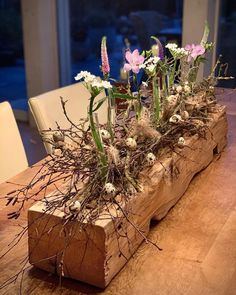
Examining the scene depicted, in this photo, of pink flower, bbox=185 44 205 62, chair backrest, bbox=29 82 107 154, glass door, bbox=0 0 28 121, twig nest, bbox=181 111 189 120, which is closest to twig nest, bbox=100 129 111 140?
twig nest, bbox=181 111 189 120

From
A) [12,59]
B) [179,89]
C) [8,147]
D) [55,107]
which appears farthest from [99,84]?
[12,59]

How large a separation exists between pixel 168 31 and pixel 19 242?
329cm

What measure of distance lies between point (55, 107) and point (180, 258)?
3.61 feet

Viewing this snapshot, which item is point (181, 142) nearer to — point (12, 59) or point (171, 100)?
point (171, 100)

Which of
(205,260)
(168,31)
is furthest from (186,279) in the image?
(168,31)

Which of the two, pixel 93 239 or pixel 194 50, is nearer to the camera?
pixel 93 239

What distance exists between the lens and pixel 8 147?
184 centimetres

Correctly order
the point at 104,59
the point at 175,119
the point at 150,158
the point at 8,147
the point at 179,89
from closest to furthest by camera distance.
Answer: the point at 104,59, the point at 150,158, the point at 175,119, the point at 179,89, the point at 8,147

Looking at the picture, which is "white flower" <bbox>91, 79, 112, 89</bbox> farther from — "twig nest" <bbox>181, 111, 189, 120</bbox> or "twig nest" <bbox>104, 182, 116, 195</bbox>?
"twig nest" <bbox>181, 111, 189, 120</bbox>

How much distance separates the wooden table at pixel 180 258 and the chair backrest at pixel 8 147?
1.20 ft

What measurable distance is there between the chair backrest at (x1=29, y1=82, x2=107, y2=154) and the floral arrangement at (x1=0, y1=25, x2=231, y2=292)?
1.57 feet

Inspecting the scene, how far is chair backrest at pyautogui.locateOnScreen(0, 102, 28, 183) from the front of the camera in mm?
1817

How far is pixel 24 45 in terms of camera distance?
441 cm

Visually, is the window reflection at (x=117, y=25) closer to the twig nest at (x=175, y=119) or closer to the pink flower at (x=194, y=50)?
the pink flower at (x=194, y=50)
